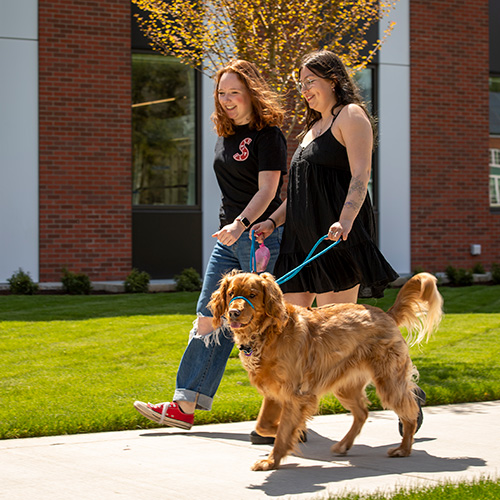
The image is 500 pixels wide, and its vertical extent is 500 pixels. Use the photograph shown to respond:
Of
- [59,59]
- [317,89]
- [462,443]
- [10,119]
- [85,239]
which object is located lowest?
[462,443]

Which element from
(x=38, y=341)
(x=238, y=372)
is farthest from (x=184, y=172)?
(x=238, y=372)

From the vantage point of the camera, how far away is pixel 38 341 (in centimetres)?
830

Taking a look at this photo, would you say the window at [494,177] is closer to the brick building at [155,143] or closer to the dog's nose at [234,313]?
the brick building at [155,143]

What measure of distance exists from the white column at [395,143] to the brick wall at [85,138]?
494 centimetres

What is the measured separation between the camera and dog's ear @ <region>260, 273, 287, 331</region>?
430 cm

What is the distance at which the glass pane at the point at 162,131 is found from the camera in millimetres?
14000

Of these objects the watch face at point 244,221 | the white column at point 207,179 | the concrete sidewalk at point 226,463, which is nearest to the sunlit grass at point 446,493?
the concrete sidewalk at point 226,463

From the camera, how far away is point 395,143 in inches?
618

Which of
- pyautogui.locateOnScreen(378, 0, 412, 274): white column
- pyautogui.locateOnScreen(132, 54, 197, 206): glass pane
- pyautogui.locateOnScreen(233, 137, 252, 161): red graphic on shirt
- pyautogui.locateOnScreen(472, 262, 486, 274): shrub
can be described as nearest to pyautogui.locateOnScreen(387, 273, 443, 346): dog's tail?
pyautogui.locateOnScreen(233, 137, 252, 161): red graphic on shirt

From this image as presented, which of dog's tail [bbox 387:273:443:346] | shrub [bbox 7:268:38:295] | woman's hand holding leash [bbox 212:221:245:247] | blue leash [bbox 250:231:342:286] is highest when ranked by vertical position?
woman's hand holding leash [bbox 212:221:245:247]

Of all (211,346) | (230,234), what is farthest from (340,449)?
(230,234)

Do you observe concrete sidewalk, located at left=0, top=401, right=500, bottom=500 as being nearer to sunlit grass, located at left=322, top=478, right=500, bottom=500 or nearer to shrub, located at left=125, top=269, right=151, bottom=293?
sunlit grass, located at left=322, top=478, right=500, bottom=500

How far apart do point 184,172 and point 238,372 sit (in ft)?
24.4

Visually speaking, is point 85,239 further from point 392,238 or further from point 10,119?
point 392,238
